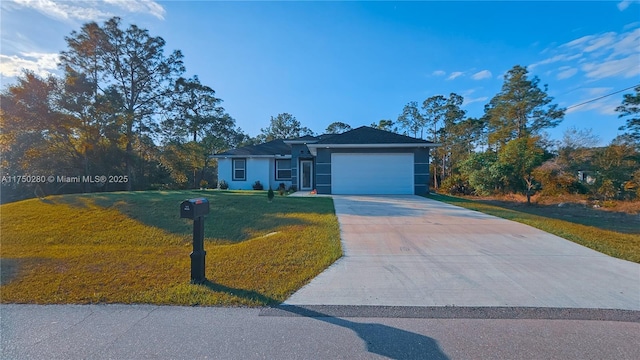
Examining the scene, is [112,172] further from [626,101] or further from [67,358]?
[626,101]

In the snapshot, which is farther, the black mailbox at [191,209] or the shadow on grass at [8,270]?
the shadow on grass at [8,270]

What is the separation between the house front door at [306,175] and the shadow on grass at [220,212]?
7767mm

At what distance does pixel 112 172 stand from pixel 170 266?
1965 centimetres

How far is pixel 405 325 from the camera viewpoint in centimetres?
269

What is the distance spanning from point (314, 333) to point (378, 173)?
12.4 metres

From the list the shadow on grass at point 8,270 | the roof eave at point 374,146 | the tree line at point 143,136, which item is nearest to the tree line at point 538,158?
the tree line at point 143,136

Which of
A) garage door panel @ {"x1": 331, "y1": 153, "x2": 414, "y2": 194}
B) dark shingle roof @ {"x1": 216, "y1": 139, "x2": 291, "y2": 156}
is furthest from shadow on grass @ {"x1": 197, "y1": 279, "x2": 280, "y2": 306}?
dark shingle roof @ {"x1": 216, "y1": 139, "x2": 291, "y2": 156}

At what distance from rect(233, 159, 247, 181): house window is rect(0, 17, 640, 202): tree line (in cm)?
441

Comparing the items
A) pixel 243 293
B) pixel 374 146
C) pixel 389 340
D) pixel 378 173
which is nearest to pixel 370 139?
pixel 374 146

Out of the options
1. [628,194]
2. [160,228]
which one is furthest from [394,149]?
[628,194]

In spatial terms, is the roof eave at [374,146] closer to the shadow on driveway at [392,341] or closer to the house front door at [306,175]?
the house front door at [306,175]

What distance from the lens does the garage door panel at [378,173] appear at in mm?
14469

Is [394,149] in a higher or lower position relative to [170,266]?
higher

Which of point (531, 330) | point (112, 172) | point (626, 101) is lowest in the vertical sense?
point (531, 330)
